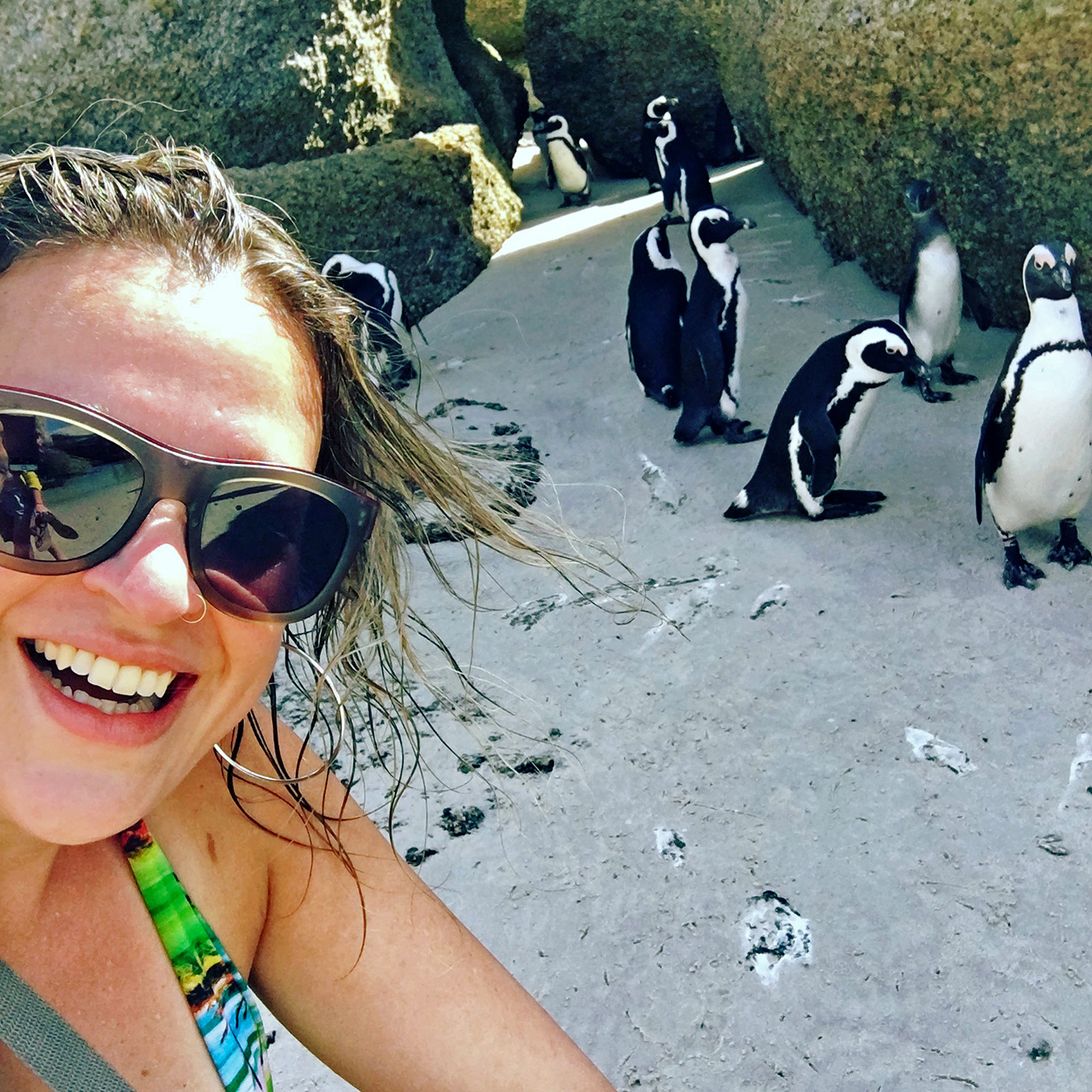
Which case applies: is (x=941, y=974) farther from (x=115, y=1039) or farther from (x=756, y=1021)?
(x=115, y=1039)

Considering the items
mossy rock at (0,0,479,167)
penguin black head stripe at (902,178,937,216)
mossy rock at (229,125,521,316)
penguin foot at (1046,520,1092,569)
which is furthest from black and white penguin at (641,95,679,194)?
penguin foot at (1046,520,1092,569)

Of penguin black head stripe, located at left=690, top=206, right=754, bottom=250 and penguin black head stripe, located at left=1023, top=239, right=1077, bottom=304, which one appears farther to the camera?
penguin black head stripe, located at left=690, top=206, right=754, bottom=250

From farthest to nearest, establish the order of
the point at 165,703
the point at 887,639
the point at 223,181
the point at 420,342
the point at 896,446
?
the point at 420,342, the point at 896,446, the point at 887,639, the point at 223,181, the point at 165,703

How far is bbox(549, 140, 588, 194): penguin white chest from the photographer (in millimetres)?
7027

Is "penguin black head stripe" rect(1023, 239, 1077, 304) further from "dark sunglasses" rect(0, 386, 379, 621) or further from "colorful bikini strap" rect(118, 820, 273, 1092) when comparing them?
"colorful bikini strap" rect(118, 820, 273, 1092)

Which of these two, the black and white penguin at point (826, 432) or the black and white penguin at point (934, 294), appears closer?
the black and white penguin at point (826, 432)

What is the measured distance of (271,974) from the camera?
875 millimetres

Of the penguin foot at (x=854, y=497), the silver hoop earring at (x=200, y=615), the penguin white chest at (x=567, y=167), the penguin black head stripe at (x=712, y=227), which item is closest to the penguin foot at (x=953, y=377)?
the penguin foot at (x=854, y=497)

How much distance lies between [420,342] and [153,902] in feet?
15.0

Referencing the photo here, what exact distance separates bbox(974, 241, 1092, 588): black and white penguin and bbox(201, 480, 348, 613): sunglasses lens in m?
2.26

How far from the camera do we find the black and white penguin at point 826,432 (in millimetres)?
3127

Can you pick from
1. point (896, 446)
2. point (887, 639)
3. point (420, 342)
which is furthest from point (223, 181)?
point (420, 342)

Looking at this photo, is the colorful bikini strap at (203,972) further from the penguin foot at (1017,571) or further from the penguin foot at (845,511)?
the penguin foot at (845,511)

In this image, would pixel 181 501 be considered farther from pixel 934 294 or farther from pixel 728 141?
pixel 728 141
